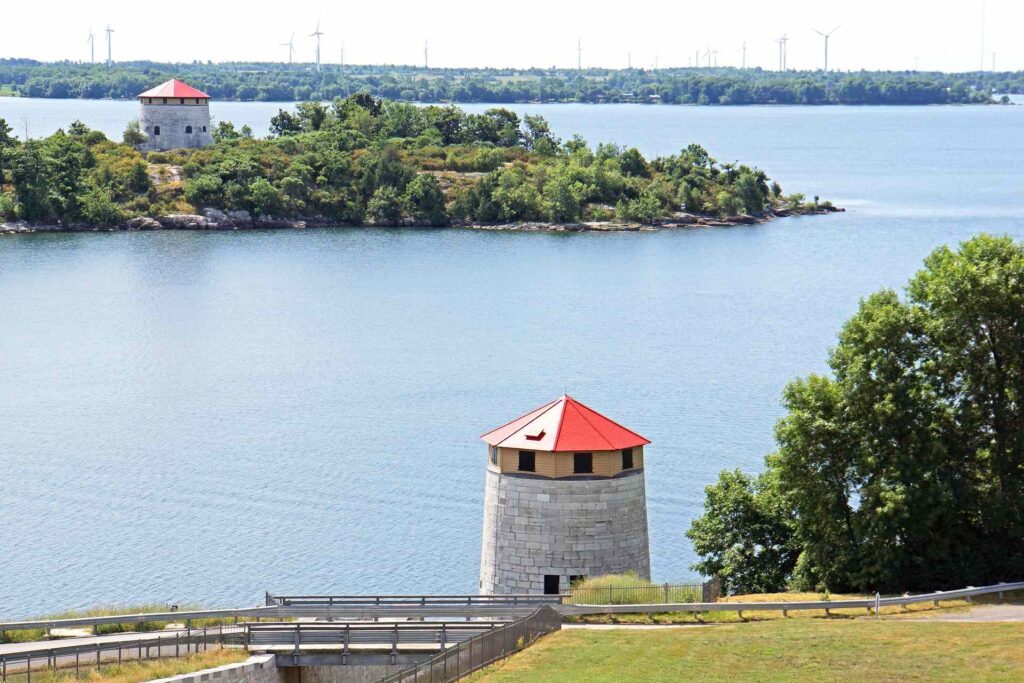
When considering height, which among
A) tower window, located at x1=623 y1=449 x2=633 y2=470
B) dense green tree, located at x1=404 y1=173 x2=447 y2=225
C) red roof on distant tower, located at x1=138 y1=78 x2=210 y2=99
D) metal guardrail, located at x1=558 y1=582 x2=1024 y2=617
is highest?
red roof on distant tower, located at x1=138 y1=78 x2=210 y2=99

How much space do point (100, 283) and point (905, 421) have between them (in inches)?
3399

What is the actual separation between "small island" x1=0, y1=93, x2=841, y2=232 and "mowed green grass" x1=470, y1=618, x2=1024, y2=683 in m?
125

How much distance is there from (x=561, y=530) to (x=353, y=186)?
124967 mm

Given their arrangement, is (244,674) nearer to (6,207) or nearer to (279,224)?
(6,207)

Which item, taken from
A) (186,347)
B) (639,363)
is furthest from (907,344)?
(186,347)

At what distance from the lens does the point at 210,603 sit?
167 feet

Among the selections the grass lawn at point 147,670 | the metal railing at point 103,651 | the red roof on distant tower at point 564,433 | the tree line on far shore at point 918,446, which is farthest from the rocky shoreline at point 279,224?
the grass lawn at point 147,670

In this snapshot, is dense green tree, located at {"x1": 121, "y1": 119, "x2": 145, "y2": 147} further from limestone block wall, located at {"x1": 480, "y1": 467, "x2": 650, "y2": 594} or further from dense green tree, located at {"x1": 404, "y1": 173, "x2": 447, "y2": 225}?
limestone block wall, located at {"x1": 480, "y1": 467, "x2": 650, "y2": 594}

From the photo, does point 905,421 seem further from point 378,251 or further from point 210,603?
point 378,251

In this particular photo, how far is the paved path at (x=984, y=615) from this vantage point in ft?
123

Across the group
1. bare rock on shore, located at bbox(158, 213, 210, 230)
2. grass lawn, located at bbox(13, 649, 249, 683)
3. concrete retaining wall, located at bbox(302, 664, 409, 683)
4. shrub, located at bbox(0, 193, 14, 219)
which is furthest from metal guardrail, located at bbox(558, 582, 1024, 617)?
shrub, located at bbox(0, 193, 14, 219)

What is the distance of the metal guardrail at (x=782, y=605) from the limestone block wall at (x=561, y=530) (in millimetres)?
4739

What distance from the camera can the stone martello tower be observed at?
44.6 m

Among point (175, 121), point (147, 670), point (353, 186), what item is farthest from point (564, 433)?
point (175, 121)
